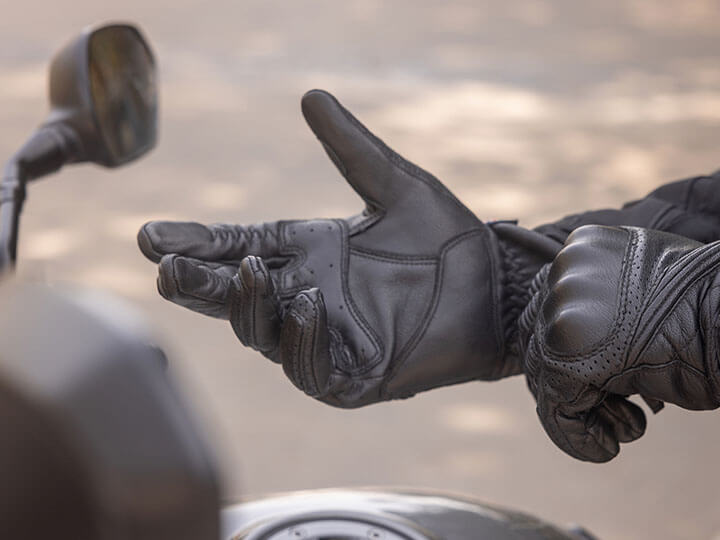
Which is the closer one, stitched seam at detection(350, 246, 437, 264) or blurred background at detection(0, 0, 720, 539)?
stitched seam at detection(350, 246, 437, 264)

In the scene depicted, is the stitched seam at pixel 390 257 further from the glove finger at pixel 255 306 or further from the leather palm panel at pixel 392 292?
the glove finger at pixel 255 306

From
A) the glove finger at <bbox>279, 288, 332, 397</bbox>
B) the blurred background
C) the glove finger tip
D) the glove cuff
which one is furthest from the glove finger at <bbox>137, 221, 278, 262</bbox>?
the blurred background

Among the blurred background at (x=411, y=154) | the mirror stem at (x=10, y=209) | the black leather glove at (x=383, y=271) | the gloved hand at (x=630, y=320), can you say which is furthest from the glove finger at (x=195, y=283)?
the blurred background at (x=411, y=154)

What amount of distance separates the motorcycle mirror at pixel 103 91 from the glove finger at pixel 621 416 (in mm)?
470

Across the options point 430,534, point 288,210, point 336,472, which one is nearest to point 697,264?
point 430,534

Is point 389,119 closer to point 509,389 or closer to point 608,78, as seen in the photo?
point 608,78

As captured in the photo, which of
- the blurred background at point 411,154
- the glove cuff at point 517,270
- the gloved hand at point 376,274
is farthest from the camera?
the blurred background at point 411,154

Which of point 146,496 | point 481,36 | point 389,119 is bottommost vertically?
point 389,119

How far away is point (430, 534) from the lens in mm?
693

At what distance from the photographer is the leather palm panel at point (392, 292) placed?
2.66 ft

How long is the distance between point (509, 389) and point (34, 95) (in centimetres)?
139

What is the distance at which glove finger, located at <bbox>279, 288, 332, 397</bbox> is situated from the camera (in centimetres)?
68

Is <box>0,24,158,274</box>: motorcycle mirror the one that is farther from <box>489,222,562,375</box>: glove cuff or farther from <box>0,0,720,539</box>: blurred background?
<box>0,0,720,539</box>: blurred background

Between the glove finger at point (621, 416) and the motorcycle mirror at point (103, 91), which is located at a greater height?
the motorcycle mirror at point (103, 91)
